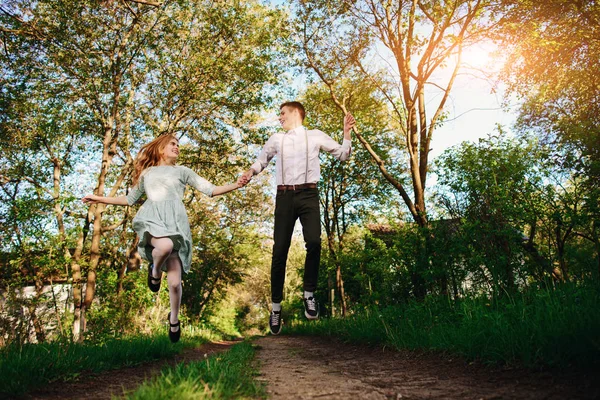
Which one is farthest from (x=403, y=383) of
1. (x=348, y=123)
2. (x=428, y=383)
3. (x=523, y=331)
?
(x=348, y=123)

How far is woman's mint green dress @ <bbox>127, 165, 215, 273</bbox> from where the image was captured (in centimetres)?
420

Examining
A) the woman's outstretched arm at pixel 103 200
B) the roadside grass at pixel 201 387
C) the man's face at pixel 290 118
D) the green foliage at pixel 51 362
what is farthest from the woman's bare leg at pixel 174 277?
the man's face at pixel 290 118

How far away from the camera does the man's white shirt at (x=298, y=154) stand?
181 inches

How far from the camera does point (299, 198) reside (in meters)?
4.54

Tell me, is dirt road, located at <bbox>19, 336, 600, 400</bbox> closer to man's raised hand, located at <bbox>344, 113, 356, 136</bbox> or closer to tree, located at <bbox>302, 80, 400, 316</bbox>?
man's raised hand, located at <bbox>344, 113, 356, 136</bbox>

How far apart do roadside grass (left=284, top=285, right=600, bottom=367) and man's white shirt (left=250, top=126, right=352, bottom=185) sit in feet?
7.51

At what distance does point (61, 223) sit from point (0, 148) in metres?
3.66

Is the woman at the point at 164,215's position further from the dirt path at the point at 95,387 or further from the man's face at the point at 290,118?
the man's face at the point at 290,118

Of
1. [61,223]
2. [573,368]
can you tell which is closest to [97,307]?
[61,223]

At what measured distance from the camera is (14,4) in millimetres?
10648

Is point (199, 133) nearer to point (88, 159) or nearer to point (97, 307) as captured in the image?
point (88, 159)

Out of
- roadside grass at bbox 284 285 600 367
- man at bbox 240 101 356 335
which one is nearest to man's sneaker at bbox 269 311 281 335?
man at bbox 240 101 356 335

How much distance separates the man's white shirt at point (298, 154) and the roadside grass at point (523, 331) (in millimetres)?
2290

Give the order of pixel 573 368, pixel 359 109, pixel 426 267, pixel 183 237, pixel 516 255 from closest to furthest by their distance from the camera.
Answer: pixel 573 368 → pixel 183 237 → pixel 516 255 → pixel 426 267 → pixel 359 109
